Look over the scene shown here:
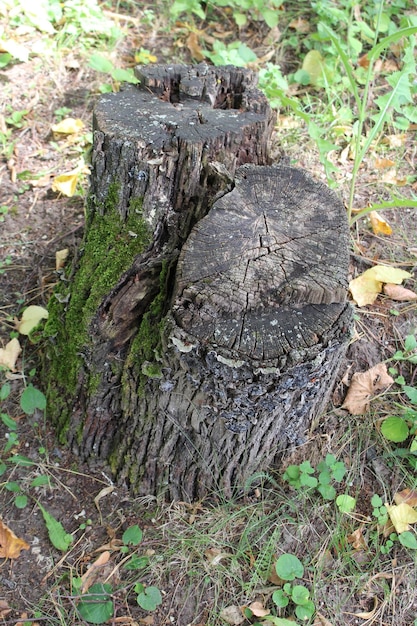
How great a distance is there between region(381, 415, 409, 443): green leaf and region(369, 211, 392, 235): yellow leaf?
1.11m

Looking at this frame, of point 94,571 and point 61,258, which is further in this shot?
point 61,258

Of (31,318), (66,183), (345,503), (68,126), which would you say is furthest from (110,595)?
(68,126)

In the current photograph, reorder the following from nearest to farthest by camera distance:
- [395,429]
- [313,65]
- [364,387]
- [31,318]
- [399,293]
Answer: [395,429] < [364,387] < [31,318] < [399,293] < [313,65]

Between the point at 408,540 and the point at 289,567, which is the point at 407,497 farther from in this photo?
the point at 289,567

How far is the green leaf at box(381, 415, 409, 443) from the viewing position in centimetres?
230

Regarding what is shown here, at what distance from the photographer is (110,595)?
2016 mm

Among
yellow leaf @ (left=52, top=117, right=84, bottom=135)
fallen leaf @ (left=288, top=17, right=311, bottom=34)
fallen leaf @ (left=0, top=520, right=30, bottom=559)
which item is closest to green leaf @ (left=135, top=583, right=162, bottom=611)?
fallen leaf @ (left=0, top=520, right=30, bottom=559)

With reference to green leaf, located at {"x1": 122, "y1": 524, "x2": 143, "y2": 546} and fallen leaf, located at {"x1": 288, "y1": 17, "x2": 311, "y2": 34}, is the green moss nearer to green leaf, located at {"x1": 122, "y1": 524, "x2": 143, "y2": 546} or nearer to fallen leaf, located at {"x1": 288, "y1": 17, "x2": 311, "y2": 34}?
green leaf, located at {"x1": 122, "y1": 524, "x2": 143, "y2": 546}

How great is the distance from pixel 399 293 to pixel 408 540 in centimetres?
116

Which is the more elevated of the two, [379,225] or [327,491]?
[379,225]

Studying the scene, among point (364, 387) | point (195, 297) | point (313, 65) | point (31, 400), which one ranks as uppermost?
point (313, 65)

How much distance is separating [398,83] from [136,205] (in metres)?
1.75

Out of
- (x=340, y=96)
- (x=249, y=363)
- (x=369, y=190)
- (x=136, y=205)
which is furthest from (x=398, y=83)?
(x=249, y=363)

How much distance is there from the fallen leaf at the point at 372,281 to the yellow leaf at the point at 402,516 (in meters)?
0.97
